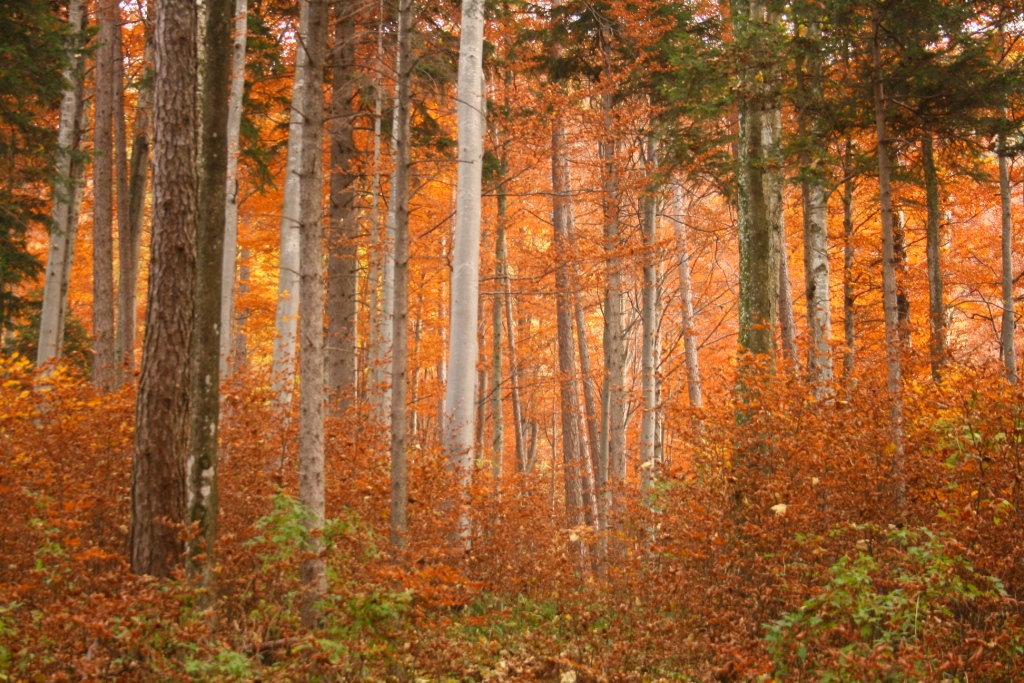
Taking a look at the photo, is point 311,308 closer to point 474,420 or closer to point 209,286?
point 209,286

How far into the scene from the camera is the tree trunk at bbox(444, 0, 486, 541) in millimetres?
8875

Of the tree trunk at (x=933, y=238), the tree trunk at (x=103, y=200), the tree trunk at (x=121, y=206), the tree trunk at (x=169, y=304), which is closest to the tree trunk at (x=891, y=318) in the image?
the tree trunk at (x=933, y=238)

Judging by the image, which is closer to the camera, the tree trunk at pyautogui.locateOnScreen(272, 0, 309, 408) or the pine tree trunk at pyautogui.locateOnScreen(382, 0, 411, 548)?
the pine tree trunk at pyautogui.locateOnScreen(382, 0, 411, 548)

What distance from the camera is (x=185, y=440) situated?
6074mm

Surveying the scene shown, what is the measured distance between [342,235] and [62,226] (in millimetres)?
4312

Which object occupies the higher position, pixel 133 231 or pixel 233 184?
pixel 233 184

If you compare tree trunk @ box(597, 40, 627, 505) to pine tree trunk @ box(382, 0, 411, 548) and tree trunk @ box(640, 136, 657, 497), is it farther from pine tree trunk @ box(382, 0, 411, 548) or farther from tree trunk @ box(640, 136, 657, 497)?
pine tree trunk @ box(382, 0, 411, 548)

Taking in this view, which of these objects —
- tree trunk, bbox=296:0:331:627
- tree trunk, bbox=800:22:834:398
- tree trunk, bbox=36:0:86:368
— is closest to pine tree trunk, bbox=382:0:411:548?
tree trunk, bbox=296:0:331:627

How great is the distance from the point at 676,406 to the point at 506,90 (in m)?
7.07

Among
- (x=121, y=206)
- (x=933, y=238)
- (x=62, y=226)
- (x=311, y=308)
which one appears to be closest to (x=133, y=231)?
(x=121, y=206)

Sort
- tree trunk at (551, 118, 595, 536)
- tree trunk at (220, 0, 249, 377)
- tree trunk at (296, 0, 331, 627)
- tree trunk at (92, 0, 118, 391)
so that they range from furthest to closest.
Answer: tree trunk at (551, 118, 595, 536) < tree trunk at (92, 0, 118, 391) < tree trunk at (220, 0, 249, 377) < tree trunk at (296, 0, 331, 627)

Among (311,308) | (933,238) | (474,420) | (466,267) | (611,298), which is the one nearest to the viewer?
(311,308)

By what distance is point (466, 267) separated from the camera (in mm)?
9016

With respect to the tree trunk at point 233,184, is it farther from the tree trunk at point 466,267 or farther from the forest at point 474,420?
the tree trunk at point 466,267
